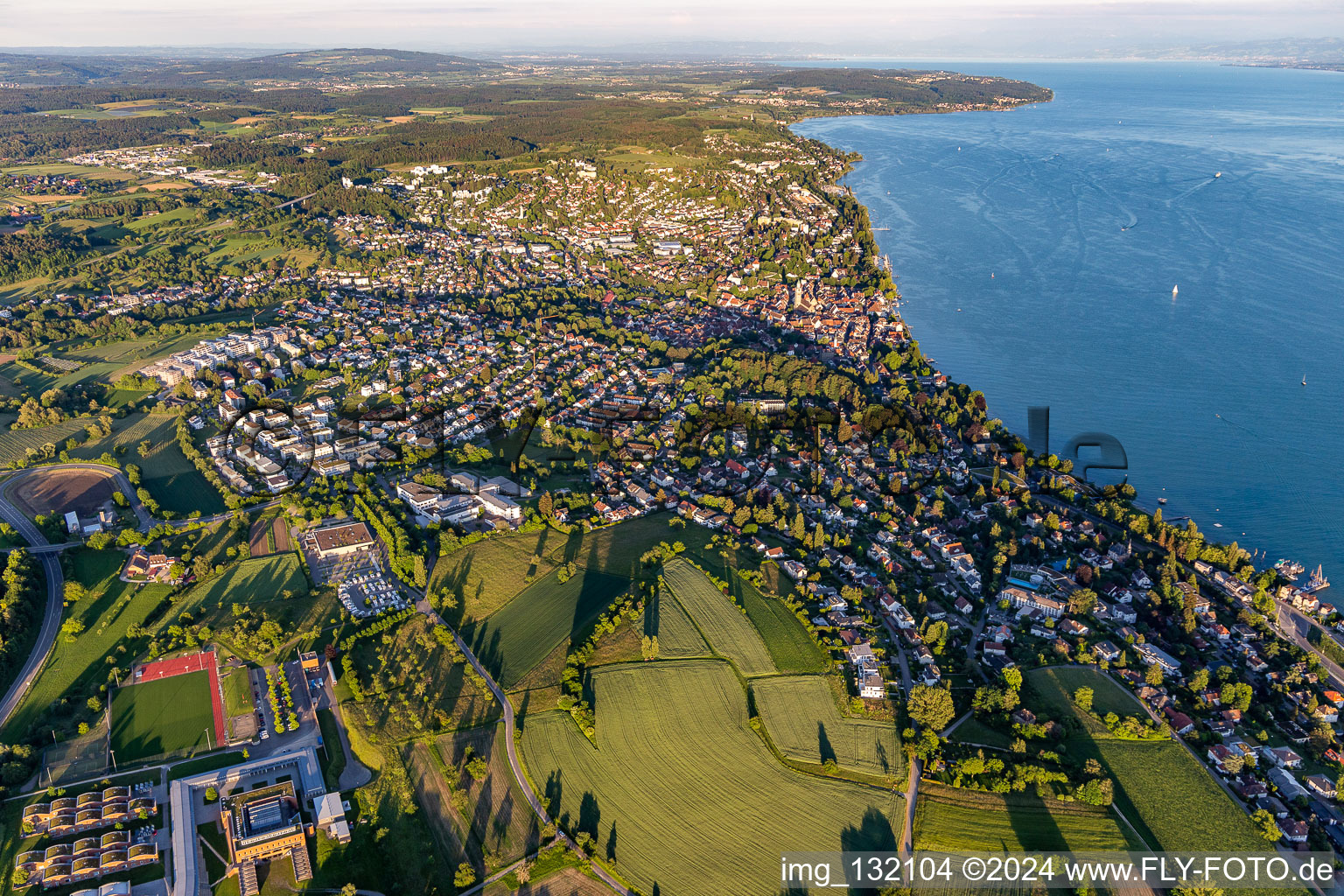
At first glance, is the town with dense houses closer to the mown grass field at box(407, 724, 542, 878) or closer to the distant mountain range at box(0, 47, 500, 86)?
the mown grass field at box(407, 724, 542, 878)

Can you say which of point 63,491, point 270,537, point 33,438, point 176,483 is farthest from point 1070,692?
point 33,438

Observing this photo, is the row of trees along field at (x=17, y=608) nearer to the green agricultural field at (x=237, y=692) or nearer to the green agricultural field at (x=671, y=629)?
the green agricultural field at (x=237, y=692)

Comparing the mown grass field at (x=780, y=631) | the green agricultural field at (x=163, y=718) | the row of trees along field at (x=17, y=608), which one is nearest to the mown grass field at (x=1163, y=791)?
the mown grass field at (x=780, y=631)

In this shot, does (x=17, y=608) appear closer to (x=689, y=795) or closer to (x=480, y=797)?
(x=480, y=797)

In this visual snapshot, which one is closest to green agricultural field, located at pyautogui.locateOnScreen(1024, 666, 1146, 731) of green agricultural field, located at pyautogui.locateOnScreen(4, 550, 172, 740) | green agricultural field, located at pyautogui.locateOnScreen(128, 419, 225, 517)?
green agricultural field, located at pyautogui.locateOnScreen(4, 550, 172, 740)

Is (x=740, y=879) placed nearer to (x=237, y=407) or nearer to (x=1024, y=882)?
(x=1024, y=882)

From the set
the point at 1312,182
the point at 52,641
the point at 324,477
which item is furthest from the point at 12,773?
the point at 1312,182
